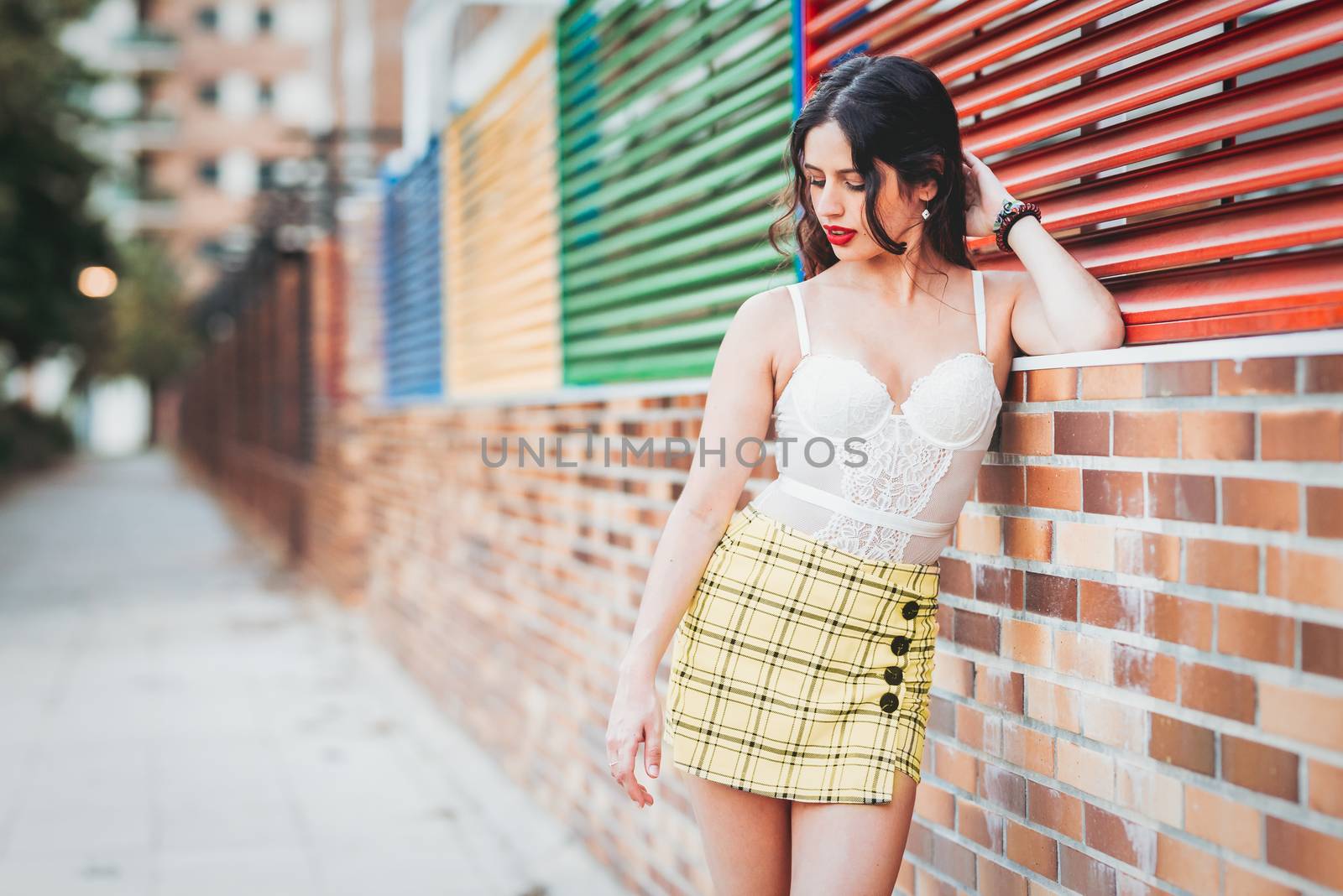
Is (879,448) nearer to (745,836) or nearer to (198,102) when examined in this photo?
(745,836)

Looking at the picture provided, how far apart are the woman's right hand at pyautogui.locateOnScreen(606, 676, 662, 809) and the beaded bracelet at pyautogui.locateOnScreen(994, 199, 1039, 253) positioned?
3.03 feet

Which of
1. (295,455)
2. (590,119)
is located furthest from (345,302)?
(590,119)

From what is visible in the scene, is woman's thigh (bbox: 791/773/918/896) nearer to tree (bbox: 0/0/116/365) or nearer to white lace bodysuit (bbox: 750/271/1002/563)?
white lace bodysuit (bbox: 750/271/1002/563)

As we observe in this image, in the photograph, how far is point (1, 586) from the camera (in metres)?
11.9

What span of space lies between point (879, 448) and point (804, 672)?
0.39 metres

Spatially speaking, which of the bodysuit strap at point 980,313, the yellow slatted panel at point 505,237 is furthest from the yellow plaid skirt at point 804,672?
the yellow slatted panel at point 505,237

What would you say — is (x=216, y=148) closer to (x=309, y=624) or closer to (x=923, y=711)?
(x=309, y=624)

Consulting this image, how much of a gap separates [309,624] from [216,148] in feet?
175

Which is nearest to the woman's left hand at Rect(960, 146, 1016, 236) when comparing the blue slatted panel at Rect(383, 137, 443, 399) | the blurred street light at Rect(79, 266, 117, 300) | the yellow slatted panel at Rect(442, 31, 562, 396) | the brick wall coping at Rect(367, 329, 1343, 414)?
the brick wall coping at Rect(367, 329, 1343, 414)

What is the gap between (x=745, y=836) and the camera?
2.13 m

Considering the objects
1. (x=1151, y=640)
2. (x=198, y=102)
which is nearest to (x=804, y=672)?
(x=1151, y=640)

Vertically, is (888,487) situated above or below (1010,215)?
below

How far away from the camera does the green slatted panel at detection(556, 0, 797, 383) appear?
334 cm

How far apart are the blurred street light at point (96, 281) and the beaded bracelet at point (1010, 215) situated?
68.7ft
